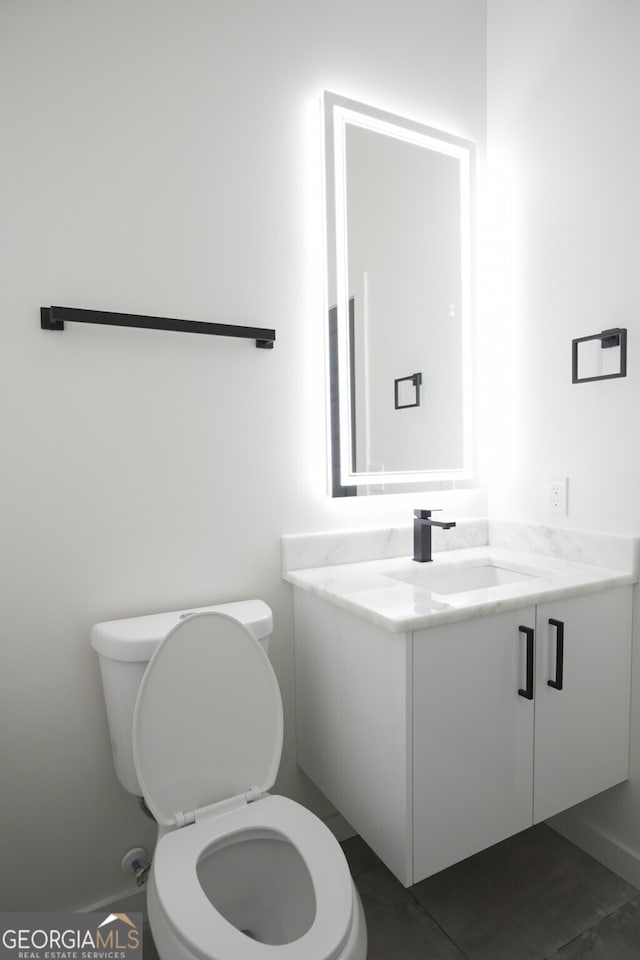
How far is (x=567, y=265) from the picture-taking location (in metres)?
1.64

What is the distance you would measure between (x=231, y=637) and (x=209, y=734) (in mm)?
206

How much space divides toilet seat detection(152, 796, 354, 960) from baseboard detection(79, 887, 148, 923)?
19.5 inches

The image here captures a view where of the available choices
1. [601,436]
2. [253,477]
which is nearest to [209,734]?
[253,477]

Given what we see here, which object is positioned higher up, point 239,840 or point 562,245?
point 562,245

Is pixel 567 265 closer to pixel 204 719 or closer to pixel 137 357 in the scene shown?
pixel 137 357

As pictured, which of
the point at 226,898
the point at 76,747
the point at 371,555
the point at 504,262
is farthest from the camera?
the point at 504,262

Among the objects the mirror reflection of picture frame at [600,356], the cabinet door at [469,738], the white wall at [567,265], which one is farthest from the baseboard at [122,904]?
the mirror reflection of picture frame at [600,356]

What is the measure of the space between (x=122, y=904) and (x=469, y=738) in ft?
3.18

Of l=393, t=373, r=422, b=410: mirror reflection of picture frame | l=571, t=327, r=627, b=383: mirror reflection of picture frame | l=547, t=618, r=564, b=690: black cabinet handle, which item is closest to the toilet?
l=547, t=618, r=564, b=690: black cabinet handle

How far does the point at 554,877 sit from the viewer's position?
155 cm

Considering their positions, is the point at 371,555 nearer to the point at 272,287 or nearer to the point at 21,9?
the point at 272,287

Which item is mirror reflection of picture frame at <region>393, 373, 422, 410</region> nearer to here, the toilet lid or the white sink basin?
the white sink basin

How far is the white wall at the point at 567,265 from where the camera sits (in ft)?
4.84

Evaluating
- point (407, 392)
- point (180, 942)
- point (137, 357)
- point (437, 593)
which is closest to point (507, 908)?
point (437, 593)
